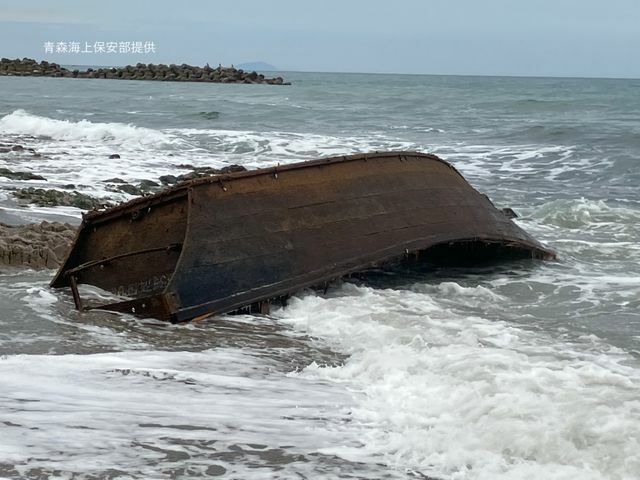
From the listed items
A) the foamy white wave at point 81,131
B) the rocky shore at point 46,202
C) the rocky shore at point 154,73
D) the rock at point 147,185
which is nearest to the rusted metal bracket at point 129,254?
the rocky shore at point 46,202

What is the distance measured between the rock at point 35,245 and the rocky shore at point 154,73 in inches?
2674

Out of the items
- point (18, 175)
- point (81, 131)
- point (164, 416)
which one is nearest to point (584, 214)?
point (18, 175)

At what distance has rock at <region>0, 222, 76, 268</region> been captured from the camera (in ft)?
26.5

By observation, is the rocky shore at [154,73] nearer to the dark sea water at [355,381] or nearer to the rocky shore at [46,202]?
the rocky shore at [46,202]

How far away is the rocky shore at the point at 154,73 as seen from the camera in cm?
7575

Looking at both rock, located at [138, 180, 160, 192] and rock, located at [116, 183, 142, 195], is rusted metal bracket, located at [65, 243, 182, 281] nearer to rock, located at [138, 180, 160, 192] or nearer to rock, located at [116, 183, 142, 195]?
rock, located at [116, 183, 142, 195]

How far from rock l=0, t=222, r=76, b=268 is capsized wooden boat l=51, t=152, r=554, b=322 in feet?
3.13

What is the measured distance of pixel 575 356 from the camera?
18.1 feet

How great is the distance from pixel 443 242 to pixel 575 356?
2441 millimetres

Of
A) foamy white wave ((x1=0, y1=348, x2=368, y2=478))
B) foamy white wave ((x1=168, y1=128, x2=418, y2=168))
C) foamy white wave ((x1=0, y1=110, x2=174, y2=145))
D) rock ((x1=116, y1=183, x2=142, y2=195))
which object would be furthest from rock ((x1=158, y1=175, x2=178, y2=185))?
foamy white wave ((x1=0, y1=348, x2=368, y2=478))

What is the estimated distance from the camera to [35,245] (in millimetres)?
8336

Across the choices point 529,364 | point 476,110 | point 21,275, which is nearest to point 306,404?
point 529,364

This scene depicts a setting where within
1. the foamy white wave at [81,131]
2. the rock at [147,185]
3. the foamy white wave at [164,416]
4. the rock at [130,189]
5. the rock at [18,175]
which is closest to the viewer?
the foamy white wave at [164,416]

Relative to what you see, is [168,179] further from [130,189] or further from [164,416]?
[164,416]
